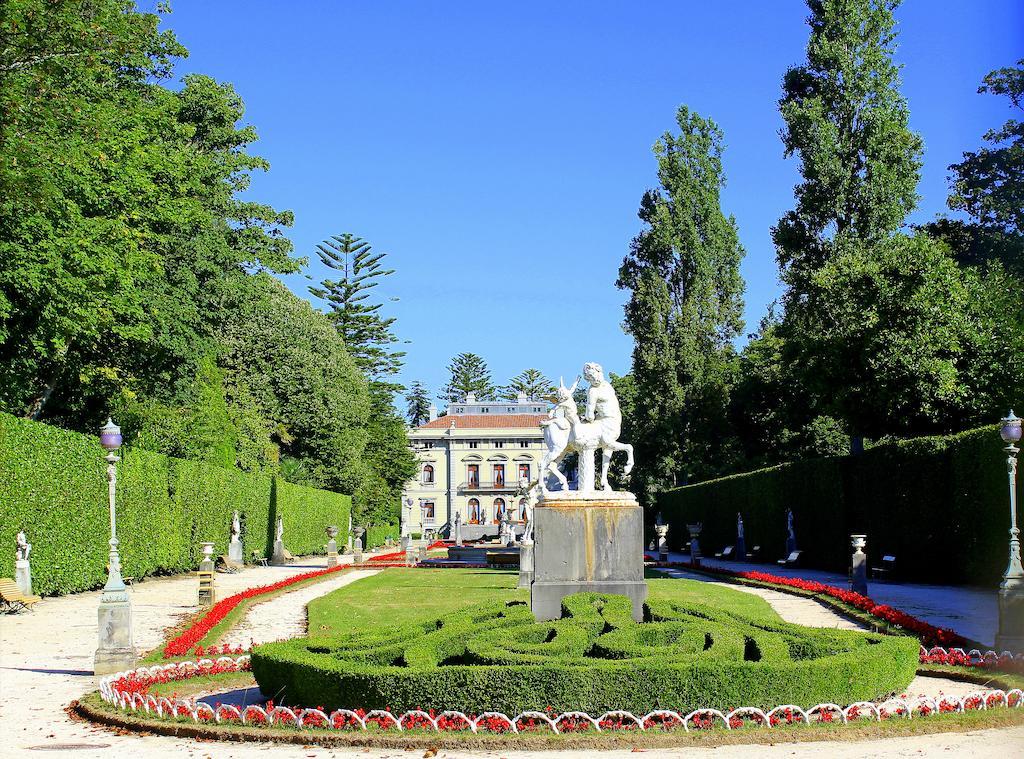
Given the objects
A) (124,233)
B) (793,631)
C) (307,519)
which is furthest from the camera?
(307,519)

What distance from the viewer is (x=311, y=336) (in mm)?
53219

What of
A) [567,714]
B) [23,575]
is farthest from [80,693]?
[23,575]

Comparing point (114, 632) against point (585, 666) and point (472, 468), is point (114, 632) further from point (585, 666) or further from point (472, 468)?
point (472, 468)

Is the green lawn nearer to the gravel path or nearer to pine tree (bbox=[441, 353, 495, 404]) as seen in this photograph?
the gravel path

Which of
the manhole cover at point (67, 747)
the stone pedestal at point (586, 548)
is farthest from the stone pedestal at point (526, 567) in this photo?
the manhole cover at point (67, 747)

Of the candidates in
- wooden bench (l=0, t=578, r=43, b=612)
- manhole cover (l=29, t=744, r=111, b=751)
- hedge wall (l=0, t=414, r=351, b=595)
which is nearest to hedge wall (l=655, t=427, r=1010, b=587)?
manhole cover (l=29, t=744, r=111, b=751)

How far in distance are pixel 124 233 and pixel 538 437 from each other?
3131 inches

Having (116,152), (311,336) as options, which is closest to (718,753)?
(116,152)

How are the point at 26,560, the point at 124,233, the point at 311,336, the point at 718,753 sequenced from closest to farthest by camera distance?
the point at 718,753 → the point at 26,560 → the point at 124,233 → the point at 311,336

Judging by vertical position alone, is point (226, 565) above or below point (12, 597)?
below

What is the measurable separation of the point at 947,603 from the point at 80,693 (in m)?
14.4

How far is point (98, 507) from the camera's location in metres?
23.9

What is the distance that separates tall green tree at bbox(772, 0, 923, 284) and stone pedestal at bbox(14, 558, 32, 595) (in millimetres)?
23759

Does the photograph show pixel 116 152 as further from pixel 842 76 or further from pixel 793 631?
pixel 842 76
